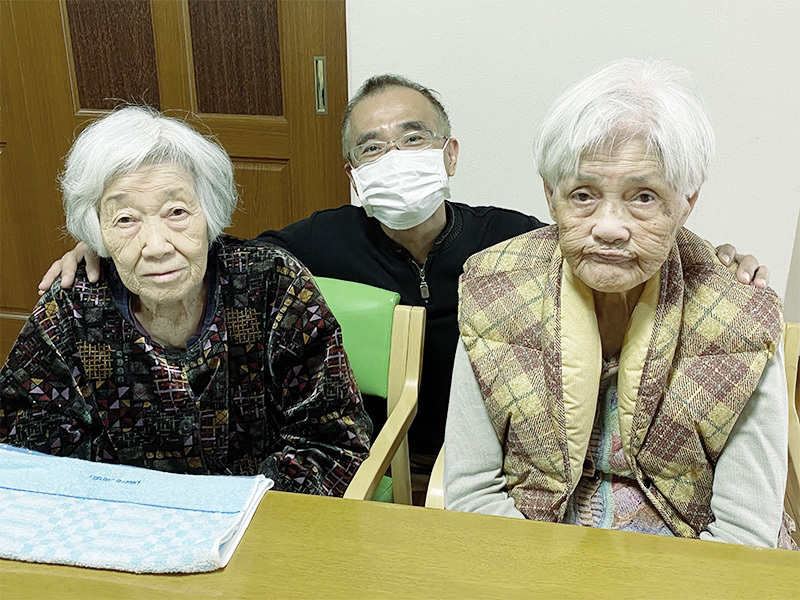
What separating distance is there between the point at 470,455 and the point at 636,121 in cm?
65

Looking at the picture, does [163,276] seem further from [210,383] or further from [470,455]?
[470,455]

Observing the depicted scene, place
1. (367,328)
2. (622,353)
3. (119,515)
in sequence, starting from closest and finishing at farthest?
(119,515), (622,353), (367,328)

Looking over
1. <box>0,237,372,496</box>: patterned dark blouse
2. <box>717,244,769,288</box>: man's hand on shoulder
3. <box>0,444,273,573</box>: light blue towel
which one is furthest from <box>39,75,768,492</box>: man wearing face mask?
<box>0,444,273,573</box>: light blue towel

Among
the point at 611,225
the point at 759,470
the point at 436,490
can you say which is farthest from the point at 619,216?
the point at 436,490

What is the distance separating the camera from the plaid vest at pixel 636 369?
120 cm

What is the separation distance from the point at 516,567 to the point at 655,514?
506 mm

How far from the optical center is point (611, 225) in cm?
111

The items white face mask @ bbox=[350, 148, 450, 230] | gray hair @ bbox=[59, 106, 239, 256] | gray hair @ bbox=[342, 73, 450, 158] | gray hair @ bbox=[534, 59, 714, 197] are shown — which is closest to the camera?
gray hair @ bbox=[534, 59, 714, 197]

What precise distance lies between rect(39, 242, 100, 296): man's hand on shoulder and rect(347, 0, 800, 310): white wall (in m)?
1.29

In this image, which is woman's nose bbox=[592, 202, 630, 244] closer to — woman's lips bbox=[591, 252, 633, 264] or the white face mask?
woman's lips bbox=[591, 252, 633, 264]

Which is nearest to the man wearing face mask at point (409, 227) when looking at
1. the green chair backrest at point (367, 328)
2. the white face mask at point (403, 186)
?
the white face mask at point (403, 186)

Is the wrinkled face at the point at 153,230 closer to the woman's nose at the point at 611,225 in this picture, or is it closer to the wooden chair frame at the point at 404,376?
the wooden chair frame at the point at 404,376

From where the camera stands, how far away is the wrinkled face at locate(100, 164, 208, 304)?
1307mm

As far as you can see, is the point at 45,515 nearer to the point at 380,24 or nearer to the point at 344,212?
the point at 344,212
